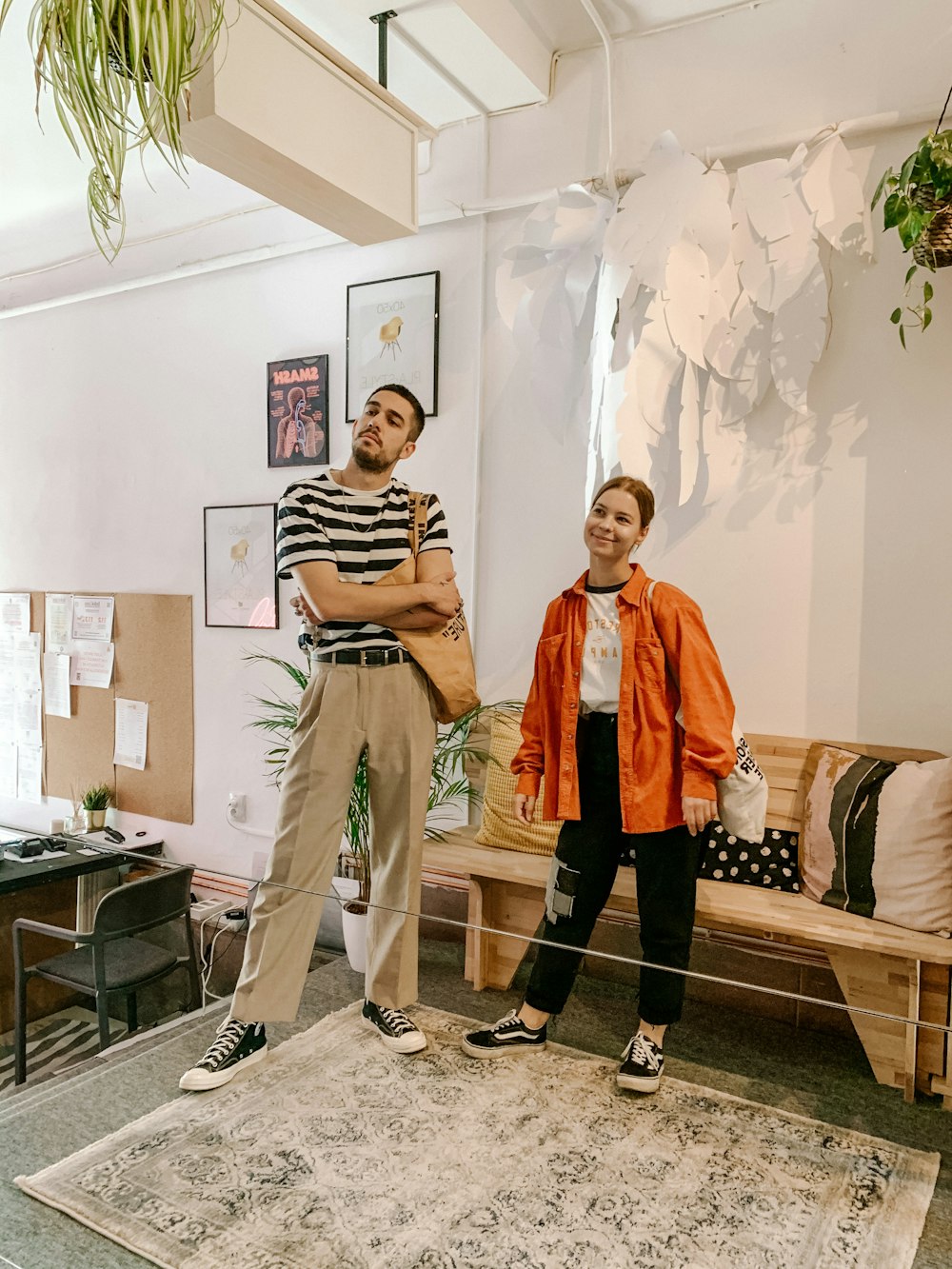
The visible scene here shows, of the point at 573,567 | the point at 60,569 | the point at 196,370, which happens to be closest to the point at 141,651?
the point at 60,569

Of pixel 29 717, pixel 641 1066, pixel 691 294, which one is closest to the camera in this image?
pixel 641 1066

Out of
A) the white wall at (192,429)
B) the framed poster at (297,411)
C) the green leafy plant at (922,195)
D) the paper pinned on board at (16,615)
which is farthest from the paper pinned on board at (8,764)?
the green leafy plant at (922,195)

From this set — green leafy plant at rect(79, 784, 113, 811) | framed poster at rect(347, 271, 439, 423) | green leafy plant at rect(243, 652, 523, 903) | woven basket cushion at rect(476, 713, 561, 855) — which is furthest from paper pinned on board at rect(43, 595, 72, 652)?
woven basket cushion at rect(476, 713, 561, 855)

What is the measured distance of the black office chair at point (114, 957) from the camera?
1.20 m

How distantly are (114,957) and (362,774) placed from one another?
0.55 metres

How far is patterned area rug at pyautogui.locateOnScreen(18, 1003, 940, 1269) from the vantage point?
997 mm

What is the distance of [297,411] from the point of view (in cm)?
305

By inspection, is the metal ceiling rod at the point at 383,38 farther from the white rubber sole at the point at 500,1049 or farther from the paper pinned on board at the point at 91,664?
the white rubber sole at the point at 500,1049

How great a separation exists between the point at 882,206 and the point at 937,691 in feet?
3.75

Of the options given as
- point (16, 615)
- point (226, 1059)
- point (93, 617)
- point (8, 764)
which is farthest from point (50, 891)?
point (16, 615)

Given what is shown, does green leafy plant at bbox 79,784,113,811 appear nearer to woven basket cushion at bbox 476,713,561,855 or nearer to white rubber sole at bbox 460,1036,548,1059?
woven basket cushion at bbox 476,713,561,855

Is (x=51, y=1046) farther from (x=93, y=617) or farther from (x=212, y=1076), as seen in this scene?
(x=93, y=617)

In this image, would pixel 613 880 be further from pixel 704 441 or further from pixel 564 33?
pixel 564 33

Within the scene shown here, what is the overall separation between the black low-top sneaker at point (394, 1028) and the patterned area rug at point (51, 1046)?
0.36 meters
